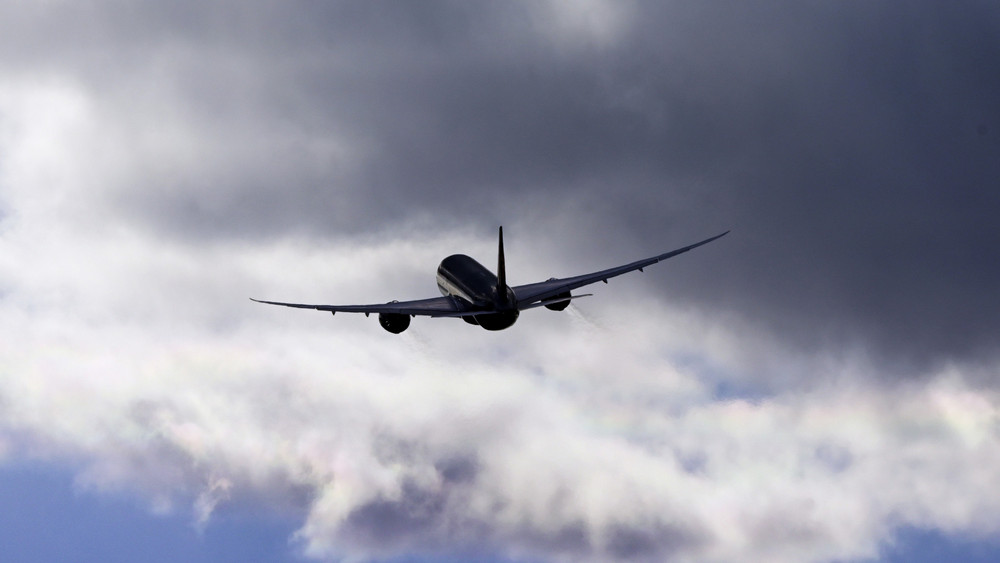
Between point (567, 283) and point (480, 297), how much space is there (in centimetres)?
1454

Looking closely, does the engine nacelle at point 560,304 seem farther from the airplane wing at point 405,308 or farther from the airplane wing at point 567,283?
the airplane wing at point 405,308

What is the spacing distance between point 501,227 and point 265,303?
29.3 meters

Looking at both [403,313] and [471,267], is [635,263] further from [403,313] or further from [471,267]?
[403,313]

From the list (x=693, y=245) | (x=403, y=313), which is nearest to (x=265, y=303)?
(x=403, y=313)

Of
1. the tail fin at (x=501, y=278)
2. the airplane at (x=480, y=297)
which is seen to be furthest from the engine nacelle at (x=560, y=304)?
the tail fin at (x=501, y=278)

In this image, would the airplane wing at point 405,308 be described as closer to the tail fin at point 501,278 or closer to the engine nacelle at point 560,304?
the tail fin at point 501,278

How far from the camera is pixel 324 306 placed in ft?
416

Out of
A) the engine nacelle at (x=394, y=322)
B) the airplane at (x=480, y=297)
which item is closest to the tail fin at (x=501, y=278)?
the airplane at (x=480, y=297)

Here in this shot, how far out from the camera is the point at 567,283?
13512 cm

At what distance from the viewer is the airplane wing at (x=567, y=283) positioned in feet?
429

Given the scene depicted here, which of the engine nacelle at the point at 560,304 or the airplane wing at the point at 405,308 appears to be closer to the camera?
the airplane wing at the point at 405,308

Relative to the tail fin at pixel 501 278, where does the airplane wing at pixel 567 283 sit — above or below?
above

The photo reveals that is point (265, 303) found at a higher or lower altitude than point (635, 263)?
lower

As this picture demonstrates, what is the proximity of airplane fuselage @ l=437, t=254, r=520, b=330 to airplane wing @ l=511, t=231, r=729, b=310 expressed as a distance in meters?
4.19
